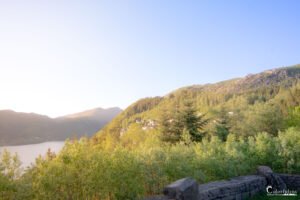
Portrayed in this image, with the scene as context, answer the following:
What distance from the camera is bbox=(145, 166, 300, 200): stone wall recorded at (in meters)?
6.99

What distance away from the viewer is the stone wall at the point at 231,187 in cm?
699

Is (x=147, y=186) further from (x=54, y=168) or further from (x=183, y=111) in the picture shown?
(x=183, y=111)

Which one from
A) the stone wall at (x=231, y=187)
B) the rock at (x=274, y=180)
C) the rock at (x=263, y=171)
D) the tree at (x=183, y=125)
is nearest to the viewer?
the stone wall at (x=231, y=187)

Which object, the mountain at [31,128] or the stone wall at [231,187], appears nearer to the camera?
the stone wall at [231,187]

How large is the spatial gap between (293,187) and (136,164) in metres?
6.54

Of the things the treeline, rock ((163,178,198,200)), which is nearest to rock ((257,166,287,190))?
the treeline

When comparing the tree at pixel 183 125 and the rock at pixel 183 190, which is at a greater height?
the tree at pixel 183 125

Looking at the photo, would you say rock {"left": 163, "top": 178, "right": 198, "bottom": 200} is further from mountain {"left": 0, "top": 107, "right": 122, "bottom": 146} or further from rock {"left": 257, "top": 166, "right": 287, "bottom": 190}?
mountain {"left": 0, "top": 107, "right": 122, "bottom": 146}

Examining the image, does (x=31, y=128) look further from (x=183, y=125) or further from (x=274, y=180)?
(x=274, y=180)

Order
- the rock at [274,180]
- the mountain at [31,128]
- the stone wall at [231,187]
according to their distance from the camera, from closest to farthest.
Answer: the stone wall at [231,187], the rock at [274,180], the mountain at [31,128]

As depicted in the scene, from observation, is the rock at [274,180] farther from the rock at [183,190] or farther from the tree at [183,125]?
the tree at [183,125]

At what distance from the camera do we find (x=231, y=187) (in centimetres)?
899

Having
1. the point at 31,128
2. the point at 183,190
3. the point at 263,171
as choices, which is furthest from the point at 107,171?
the point at 31,128

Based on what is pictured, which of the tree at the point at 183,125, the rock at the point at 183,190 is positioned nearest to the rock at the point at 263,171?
the rock at the point at 183,190
